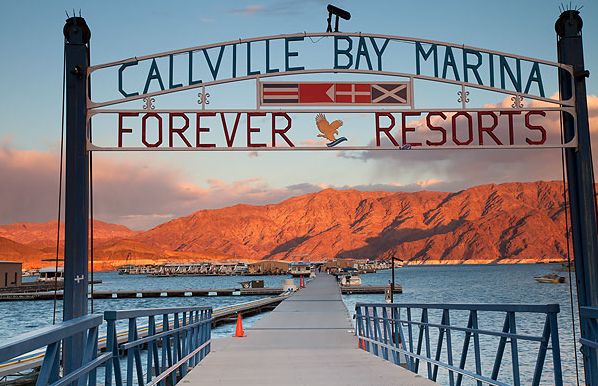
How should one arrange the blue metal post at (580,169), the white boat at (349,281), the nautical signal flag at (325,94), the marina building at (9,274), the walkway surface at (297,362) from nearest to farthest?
the walkway surface at (297,362)
the blue metal post at (580,169)
the nautical signal flag at (325,94)
the white boat at (349,281)
the marina building at (9,274)

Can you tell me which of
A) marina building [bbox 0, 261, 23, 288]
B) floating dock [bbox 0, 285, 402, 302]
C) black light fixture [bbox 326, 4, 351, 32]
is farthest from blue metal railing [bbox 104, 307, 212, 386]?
marina building [bbox 0, 261, 23, 288]

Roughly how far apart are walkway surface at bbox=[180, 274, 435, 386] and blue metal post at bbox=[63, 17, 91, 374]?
206cm

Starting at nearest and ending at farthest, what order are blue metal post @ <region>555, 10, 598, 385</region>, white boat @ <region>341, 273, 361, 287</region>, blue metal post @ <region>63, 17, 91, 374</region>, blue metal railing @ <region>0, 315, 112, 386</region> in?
blue metal railing @ <region>0, 315, 112, 386</region> → blue metal post @ <region>63, 17, 91, 374</region> → blue metal post @ <region>555, 10, 598, 385</region> → white boat @ <region>341, 273, 361, 287</region>

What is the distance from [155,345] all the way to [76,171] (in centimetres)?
289

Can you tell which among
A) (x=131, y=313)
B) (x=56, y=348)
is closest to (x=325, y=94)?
(x=131, y=313)

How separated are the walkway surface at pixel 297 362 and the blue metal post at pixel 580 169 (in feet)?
9.90

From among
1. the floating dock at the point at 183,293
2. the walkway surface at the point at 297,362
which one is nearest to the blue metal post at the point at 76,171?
the walkway surface at the point at 297,362

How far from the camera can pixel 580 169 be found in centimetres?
1180

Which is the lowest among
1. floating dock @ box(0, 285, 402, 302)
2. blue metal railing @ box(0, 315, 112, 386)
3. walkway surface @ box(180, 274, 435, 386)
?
floating dock @ box(0, 285, 402, 302)

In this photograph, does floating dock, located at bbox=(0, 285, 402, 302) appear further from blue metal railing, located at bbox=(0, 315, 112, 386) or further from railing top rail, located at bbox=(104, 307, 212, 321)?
blue metal railing, located at bbox=(0, 315, 112, 386)

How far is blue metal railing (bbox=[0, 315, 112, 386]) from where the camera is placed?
408 centimetres

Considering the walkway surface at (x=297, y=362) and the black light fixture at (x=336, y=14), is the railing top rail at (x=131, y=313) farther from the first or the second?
the black light fixture at (x=336, y=14)

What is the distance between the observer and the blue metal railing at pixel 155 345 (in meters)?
7.12

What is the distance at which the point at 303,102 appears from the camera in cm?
1267
